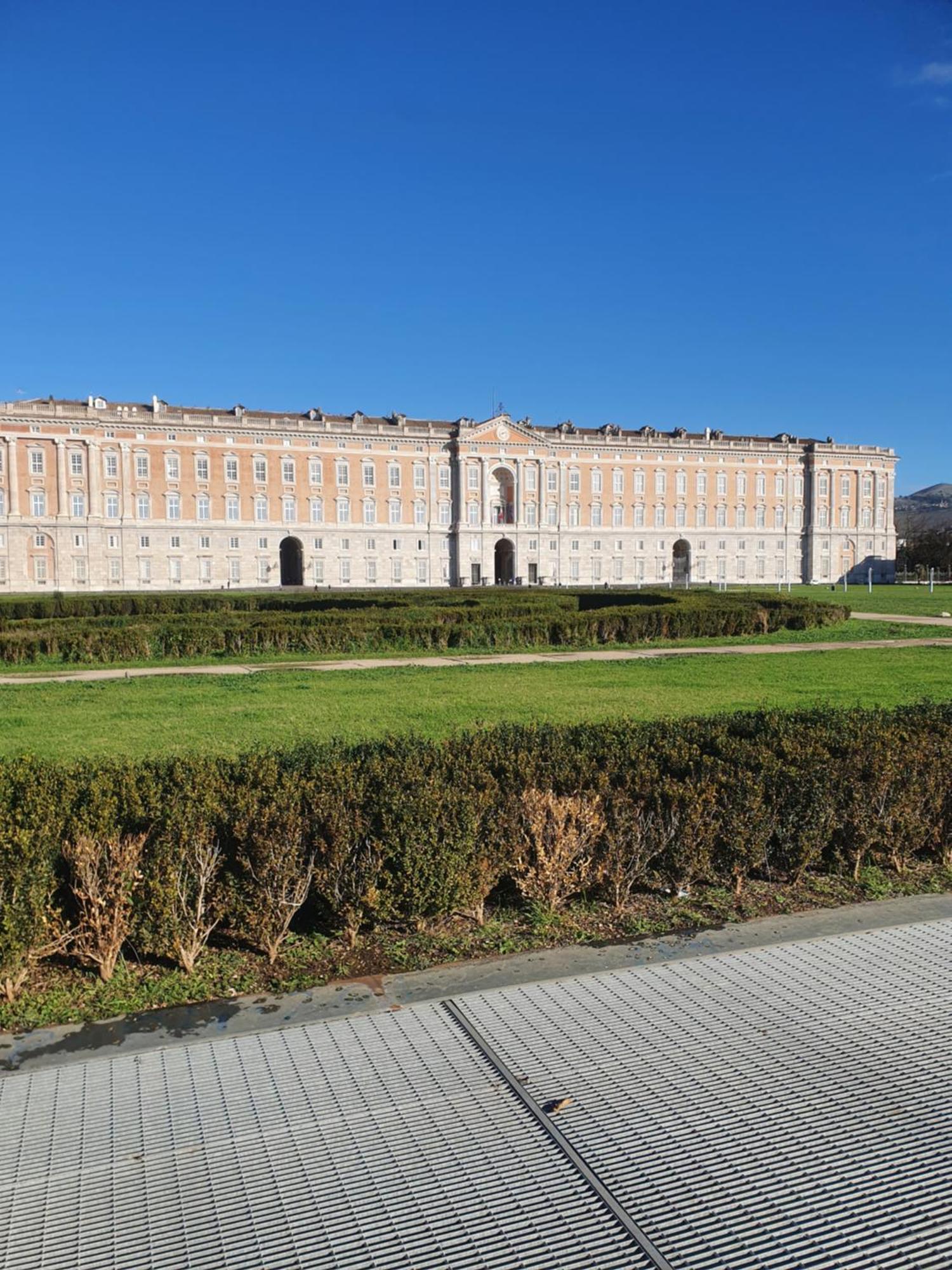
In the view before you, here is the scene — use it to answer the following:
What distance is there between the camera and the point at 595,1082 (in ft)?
10.1

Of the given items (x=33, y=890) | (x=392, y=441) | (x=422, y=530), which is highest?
(x=392, y=441)

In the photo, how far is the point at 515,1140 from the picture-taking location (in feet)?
9.04

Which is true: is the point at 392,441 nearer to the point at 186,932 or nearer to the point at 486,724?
the point at 486,724

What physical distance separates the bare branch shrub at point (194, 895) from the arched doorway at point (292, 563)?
196 feet

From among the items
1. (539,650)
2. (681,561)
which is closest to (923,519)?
(681,561)

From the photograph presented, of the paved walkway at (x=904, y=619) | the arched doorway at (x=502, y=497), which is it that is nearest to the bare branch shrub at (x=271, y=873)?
the paved walkway at (x=904, y=619)

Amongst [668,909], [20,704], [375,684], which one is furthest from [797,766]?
[20,704]

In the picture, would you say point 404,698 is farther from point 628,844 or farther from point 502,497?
point 502,497

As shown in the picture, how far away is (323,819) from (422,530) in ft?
202

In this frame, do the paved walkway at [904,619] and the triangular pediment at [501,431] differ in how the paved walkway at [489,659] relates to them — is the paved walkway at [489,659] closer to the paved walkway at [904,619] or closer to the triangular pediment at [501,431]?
the paved walkway at [904,619]

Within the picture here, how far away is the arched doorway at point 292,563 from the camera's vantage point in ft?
207

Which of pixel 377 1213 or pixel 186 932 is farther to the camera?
pixel 186 932

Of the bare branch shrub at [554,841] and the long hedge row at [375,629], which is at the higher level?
the long hedge row at [375,629]

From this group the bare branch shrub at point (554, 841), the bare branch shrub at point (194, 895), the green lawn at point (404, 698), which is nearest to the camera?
the bare branch shrub at point (194, 895)
